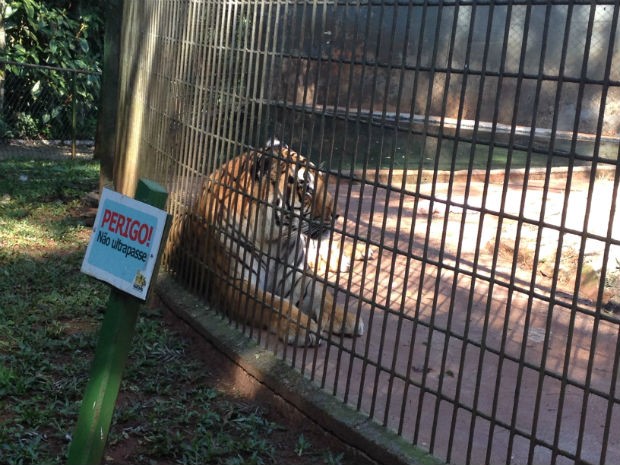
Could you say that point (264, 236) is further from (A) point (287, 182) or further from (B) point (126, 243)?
(B) point (126, 243)

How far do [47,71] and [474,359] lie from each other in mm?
12110

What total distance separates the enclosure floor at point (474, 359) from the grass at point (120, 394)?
406mm

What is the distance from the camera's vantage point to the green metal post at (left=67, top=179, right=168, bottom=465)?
3023mm

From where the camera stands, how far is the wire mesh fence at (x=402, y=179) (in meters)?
3.23

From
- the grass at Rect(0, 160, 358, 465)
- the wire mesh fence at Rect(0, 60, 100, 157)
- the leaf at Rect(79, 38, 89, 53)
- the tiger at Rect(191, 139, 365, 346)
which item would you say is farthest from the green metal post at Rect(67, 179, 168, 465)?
the leaf at Rect(79, 38, 89, 53)

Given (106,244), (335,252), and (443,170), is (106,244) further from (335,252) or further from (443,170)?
(443,170)

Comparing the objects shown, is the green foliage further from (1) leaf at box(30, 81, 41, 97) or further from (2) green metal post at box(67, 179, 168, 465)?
(2) green metal post at box(67, 179, 168, 465)

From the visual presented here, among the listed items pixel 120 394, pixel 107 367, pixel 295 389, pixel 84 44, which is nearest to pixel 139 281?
pixel 107 367

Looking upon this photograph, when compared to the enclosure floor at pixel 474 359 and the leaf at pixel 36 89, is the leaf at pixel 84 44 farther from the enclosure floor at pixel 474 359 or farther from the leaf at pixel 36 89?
the enclosure floor at pixel 474 359

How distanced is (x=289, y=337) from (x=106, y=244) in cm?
195

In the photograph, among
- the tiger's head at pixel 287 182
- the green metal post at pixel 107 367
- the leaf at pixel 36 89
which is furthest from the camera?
the leaf at pixel 36 89

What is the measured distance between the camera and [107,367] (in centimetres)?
306

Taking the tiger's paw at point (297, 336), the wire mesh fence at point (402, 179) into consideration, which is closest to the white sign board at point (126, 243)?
the wire mesh fence at point (402, 179)

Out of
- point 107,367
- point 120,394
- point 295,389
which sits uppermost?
point 107,367
